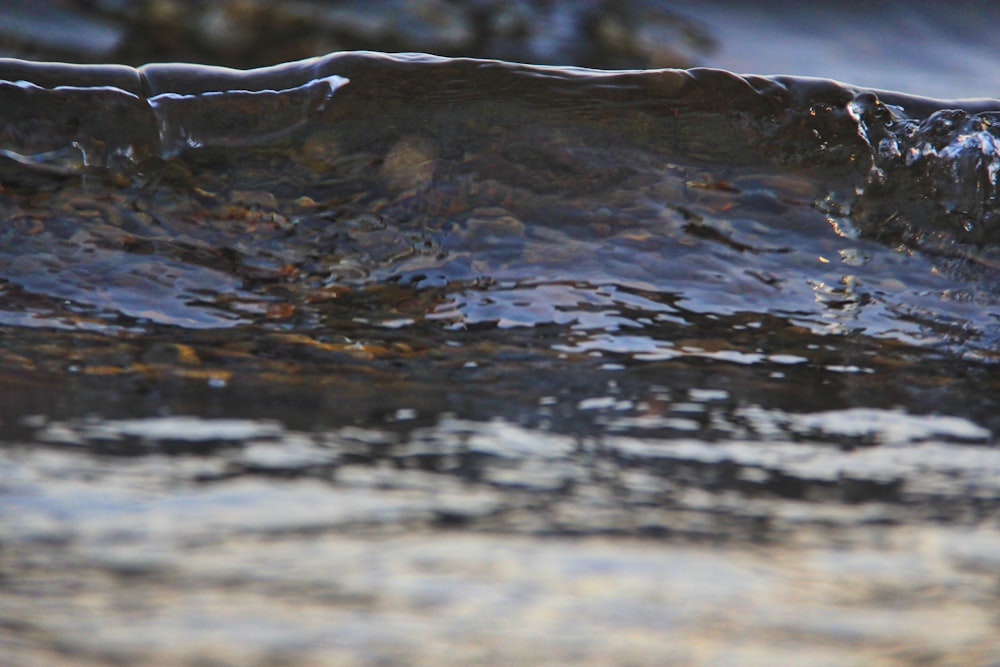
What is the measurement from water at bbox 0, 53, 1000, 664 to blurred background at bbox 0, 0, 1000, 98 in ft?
3.55

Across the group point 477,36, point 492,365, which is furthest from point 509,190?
point 477,36

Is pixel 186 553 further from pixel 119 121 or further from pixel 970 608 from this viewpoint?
pixel 119 121

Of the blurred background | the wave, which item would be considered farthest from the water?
the blurred background

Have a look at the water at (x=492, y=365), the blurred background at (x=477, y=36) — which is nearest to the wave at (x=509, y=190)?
the water at (x=492, y=365)

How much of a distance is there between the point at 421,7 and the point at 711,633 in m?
2.37

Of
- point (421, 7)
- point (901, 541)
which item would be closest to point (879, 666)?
point (901, 541)

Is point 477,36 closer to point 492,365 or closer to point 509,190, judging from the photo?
point 509,190

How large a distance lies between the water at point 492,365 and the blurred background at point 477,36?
108 centimetres

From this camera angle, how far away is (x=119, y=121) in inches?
67.4

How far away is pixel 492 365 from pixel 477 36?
64.8 inches

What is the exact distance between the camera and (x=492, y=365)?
140cm

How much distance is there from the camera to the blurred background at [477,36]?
2.75 m

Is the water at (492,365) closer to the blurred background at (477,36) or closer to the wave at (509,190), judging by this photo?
the wave at (509,190)

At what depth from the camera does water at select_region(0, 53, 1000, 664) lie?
83 centimetres
